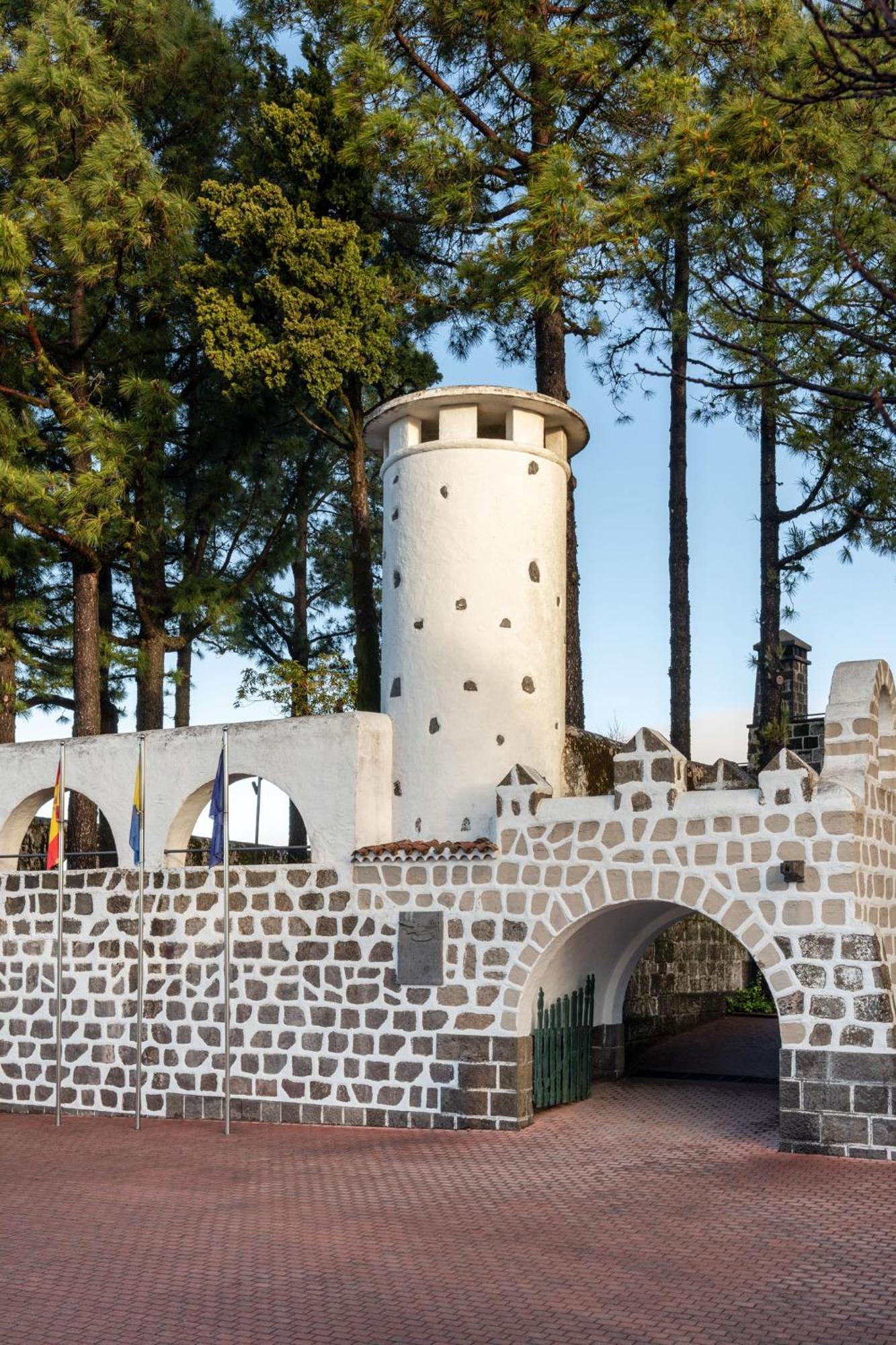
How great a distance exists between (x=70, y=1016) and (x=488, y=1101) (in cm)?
505

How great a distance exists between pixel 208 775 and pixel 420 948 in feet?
10.0

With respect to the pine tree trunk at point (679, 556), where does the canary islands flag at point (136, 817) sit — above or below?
below

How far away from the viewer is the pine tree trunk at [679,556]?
70.6 feet

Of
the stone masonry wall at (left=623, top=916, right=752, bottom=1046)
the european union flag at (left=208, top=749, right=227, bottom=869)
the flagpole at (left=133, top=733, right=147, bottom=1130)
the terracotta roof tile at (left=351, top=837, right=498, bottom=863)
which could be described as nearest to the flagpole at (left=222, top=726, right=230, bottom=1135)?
Result: the european union flag at (left=208, top=749, right=227, bottom=869)

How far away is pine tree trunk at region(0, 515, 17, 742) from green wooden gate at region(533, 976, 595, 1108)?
35.8ft

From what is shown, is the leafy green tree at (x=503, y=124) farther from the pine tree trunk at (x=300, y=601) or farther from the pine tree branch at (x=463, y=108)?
the pine tree trunk at (x=300, y=601)

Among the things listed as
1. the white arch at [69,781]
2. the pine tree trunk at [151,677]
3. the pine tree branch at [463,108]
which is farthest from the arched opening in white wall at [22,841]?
the pine tree branch at [463,108]

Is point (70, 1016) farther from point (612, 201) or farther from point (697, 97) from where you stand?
point (697, 97)

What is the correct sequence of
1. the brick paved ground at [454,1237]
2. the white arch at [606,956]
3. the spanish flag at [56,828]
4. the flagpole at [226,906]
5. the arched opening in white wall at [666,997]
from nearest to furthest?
1. the brick paved ground at [454,1237]
2. the white arch at [606,956]
3. the arched opening in white wall at [666,997]
4. the flagpole at [226,906]
5. the spanish flag at [56,828]

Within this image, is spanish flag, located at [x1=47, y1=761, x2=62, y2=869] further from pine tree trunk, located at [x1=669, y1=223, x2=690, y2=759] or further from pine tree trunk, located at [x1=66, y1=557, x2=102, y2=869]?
pine tree trunk, located at [x1=669, y1=223, x2=690, y2=759]

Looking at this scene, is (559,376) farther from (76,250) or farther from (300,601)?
(300,601)

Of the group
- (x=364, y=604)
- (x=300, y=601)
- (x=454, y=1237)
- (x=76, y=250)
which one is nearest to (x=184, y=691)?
(x=300, y=601)

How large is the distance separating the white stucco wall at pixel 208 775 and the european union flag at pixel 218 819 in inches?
18.1

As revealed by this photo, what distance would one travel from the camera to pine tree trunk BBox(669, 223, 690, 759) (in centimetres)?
2153
